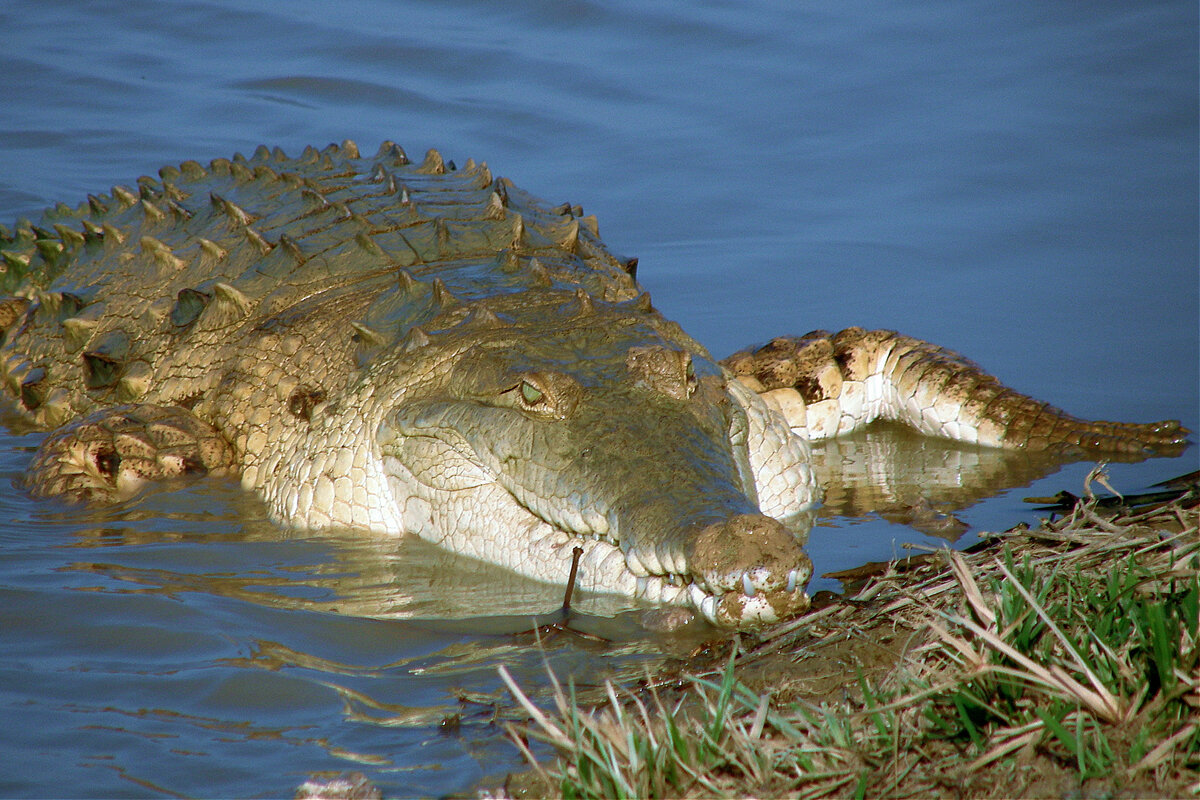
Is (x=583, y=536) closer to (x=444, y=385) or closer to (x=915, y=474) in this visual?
(x=444, y=385)

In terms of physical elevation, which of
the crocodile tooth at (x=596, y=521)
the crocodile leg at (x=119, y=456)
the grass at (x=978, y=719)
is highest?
the crocodile leg at (x=119, y=456)

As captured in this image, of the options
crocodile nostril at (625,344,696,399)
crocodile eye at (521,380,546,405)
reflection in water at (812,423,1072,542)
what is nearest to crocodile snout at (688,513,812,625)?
crocodile nostril at (625,344,696,399)

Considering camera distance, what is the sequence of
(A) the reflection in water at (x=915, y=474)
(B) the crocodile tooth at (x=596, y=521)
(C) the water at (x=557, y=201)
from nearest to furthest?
1. (C) the water at (x=557, y=201)
2. (B) the crocodile tooth at (x=596, y=521)
3. (A) the reflection in water at (x=915, y=474)

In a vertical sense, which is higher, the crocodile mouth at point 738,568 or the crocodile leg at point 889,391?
the crocodile leg at point 889,391

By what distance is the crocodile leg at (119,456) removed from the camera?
459 cm

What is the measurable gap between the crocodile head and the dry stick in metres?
0.02

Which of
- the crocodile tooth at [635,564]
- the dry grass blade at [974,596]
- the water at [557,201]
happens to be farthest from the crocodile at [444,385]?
the dry grass blade at [974,596]

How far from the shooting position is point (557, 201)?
9016mm

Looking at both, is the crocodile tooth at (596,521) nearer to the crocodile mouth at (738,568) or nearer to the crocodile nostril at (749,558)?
the crocodile mouth at (738,568)

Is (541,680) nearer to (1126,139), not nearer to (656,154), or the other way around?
(656,154)

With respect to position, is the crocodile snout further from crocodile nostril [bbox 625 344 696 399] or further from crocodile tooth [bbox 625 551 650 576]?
crocodile nostril [bbox 625 344 696 399]

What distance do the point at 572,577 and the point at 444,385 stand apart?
38.6 inches

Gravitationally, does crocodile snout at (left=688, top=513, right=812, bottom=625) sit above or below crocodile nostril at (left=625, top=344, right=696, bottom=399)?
below

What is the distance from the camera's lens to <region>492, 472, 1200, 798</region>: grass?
2057 mm
